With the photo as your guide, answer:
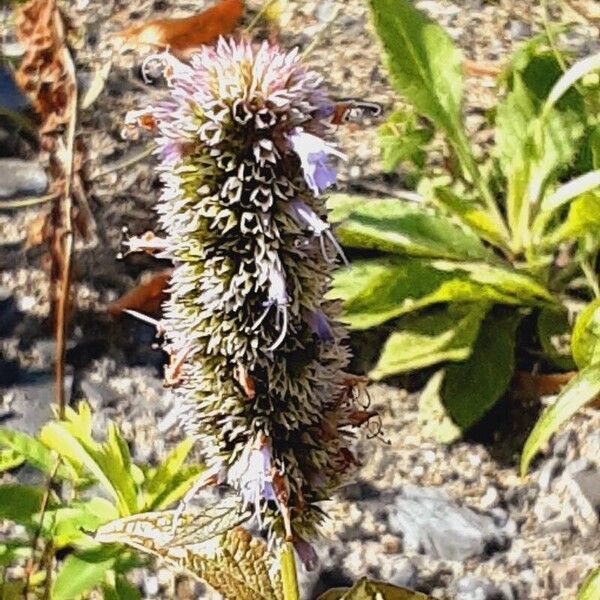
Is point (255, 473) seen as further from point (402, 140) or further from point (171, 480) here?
point (402, 140)

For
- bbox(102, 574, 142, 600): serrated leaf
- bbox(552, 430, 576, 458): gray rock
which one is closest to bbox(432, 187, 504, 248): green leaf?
bbox(552, 430, 576, 458): gray rock

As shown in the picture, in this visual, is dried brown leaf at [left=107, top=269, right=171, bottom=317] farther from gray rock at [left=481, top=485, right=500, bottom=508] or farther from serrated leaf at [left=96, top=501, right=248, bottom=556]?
serrated leaf at [left=96, top=501, right=248, bottom=556]

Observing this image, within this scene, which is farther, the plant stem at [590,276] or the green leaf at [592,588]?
the plant stem at [590,276]

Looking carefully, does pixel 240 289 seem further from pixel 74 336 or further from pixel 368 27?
pixel 368 27

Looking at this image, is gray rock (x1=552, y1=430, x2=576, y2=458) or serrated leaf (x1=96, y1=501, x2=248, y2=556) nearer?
serrated leaf (x1=96, y1=501, x2=248, y2=556)

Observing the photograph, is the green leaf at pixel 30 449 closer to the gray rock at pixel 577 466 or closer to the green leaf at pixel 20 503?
the green leaf at pixel 20 503

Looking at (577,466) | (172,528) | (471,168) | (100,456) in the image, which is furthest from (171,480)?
(471,168)

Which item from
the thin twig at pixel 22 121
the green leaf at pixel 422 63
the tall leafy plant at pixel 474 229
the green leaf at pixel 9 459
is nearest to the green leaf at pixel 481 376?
the tall leafy plant at pixel 474 229

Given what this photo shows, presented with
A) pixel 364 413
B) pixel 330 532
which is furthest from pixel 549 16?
pixel 364 413
